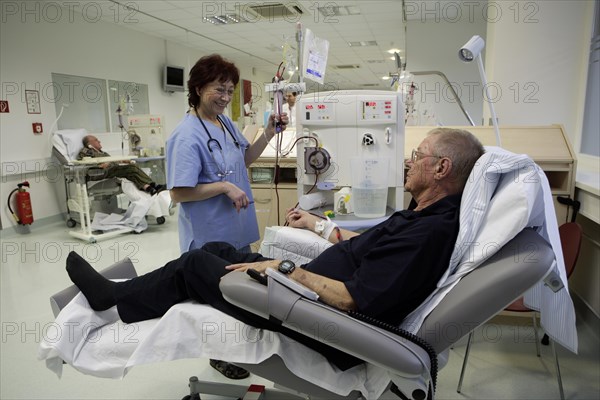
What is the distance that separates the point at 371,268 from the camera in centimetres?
111

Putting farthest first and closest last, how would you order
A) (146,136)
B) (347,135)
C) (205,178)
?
(146,136)
(347,135)
(205,178)

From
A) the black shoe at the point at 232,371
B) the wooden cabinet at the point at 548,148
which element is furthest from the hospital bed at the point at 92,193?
the wooden cabinet at the point at 548,148

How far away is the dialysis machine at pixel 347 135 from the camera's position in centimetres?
206

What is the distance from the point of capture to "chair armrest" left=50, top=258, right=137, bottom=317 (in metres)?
1.27

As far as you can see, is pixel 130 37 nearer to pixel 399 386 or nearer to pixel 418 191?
pixel 418 191

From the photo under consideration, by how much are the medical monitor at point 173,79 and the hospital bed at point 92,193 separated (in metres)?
2.48

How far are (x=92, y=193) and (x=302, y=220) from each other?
3877 mm

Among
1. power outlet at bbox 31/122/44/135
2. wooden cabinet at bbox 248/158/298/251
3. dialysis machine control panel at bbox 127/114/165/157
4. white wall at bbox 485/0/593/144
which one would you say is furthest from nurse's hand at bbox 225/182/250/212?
power outlet at bbox 31/122/44/135

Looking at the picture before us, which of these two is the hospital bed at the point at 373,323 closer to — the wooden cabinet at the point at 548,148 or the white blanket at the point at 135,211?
the wooden cabinet at the point at 548,148

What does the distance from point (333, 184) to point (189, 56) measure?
6966mm

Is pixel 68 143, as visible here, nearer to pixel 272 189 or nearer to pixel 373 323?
pixel 272 189

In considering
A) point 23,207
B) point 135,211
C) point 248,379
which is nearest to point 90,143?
point 23,207

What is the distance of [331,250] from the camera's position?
1.41 metres

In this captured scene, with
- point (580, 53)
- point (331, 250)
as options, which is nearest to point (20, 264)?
point (331, 250)
